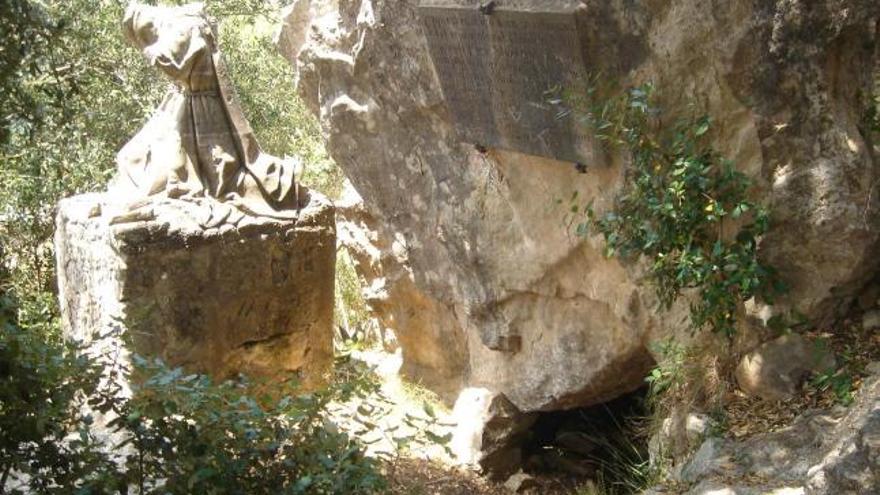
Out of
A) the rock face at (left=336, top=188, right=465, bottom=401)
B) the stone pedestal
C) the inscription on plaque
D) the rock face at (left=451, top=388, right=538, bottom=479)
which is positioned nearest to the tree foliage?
the rock face at (left=336, top=188, right=465, bottom=401)

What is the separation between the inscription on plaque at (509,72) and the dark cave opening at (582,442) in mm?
2253

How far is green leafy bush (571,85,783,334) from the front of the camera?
4.52m

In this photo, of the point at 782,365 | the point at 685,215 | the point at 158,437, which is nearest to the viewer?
the point at 158,437

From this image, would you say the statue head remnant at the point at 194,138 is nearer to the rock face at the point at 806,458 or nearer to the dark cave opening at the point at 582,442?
the dark cave opening at the point at 582,442

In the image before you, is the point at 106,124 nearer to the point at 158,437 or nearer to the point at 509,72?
the point at 509,72

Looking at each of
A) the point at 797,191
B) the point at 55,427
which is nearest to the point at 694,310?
the point at 797,191

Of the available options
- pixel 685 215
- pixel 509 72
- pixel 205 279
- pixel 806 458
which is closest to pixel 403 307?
pixel 205 279

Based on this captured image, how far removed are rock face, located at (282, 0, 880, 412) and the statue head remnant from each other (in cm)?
67

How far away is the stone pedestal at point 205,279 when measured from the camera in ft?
22.0

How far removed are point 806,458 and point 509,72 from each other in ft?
7.82

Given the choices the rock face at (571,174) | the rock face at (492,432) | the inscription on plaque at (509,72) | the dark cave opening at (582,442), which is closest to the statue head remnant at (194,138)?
the rock face at (571,174)

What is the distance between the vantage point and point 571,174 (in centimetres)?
580

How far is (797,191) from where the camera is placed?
4652 mm

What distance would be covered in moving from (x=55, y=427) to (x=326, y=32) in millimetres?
4593
